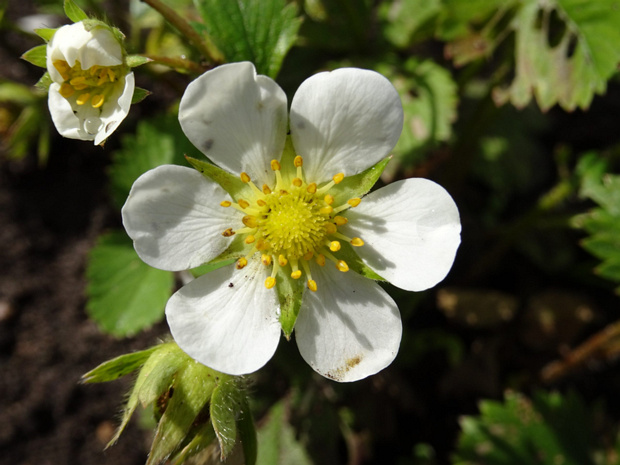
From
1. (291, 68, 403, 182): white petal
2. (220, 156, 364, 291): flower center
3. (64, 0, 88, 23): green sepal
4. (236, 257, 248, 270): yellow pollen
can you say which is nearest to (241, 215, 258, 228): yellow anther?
(220, 156, 364, 291): flower center

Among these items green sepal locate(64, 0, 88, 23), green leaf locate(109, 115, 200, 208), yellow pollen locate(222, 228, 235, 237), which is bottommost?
green leaf locate(109, 115, 200, 208)

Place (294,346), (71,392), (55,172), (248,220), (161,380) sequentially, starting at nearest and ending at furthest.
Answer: (161,380), (248,220), (294,346), (71,392), (55,172)

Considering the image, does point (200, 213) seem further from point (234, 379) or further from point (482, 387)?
point (482, 387)

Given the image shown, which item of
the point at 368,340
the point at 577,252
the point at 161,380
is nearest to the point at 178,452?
the point at 161,380

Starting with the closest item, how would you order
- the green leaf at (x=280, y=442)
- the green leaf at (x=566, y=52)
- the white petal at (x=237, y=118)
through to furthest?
the white petal at (x=237, y=118), the green leaf at (x=566, y=52), the green leaf at (x=280, y=442)

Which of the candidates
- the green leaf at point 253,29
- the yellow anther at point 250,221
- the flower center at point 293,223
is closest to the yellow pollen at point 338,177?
the flower center at point 293,223

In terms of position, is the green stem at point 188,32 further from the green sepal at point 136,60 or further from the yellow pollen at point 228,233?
the yellow pollen at point 228,233

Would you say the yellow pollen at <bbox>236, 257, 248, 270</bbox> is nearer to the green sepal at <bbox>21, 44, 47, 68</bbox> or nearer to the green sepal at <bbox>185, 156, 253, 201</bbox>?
the green sepal at <bbox>185, 156, 253, 201</bbox>
